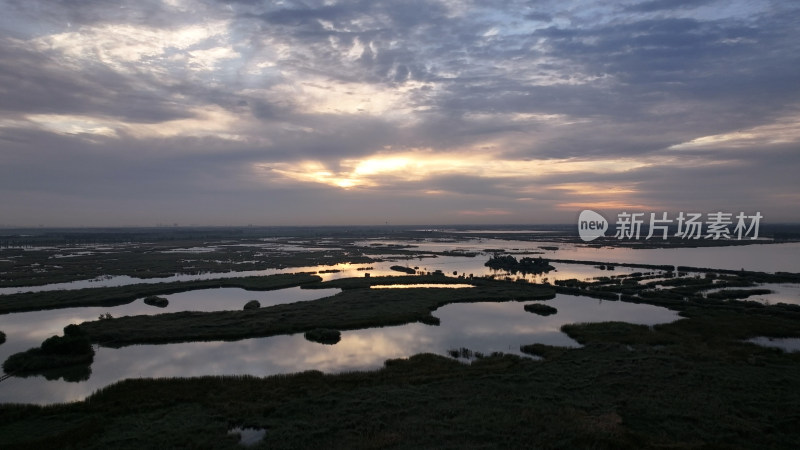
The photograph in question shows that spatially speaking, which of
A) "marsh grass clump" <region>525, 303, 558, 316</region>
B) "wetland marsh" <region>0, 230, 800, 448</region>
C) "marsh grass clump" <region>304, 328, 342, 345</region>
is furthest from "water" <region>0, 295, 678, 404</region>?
"marsh grass clump" <region>525, 303, 558, 316</region>

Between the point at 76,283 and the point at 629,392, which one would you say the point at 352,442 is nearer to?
the point at 629,392

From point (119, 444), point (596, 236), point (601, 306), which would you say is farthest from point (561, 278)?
point (596, 236)

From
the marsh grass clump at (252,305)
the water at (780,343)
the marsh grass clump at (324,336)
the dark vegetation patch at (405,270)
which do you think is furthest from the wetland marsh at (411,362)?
the dark vegetation patch at (405,270)

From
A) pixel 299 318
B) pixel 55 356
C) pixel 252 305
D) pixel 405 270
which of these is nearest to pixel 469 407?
pixel 299 318

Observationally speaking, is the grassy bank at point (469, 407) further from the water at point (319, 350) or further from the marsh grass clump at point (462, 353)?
the water at point (319, 350)

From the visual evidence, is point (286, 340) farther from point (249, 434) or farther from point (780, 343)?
point (780, 343)

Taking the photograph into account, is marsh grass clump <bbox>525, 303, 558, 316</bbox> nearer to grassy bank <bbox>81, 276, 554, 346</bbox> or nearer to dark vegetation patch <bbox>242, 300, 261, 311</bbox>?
grassy bank <bbox>81, 276, 554, 346</bbox>

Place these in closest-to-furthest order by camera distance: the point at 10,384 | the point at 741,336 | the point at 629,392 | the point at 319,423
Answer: the point at 319,423
the point at 629,392
the point at 10,384
the point at 741,336
